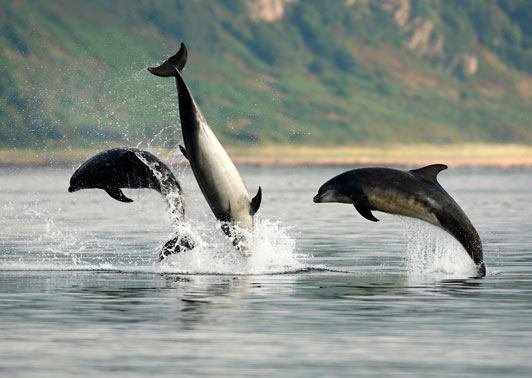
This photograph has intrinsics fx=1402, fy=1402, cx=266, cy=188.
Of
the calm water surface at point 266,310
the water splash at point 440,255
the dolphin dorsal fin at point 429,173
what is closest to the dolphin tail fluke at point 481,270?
the water splash at point 440,255

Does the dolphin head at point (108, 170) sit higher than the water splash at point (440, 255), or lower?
higher

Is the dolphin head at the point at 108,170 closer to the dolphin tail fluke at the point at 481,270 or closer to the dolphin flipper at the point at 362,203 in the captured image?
the dolphin flipper at the point at 362,203

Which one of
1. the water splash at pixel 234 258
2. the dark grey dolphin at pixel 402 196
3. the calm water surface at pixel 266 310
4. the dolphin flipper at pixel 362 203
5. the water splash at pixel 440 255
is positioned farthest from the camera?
the water splash at pixel 234 258

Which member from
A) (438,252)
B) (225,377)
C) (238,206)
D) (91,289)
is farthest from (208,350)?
(438,252)

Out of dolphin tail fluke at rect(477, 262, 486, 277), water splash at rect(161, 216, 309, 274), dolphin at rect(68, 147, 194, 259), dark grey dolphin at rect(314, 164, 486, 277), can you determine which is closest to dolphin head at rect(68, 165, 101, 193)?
dolphin at rect(68, 147, 194, 259)

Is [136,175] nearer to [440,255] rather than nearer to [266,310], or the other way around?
[440,255]

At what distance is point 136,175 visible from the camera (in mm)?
32531

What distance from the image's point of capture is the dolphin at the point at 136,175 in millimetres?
32125

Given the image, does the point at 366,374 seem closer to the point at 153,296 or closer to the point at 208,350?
the point at 208,350

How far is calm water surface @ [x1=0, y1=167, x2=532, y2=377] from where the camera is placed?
1966 cm

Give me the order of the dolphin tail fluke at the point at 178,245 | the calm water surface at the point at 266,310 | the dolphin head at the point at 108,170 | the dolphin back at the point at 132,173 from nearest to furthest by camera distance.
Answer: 1. the calm water surface at the point at 266,310
2. the dolphin tail fluke at the point at 178,245
3. the dolphin back at the point at 132,173
4. the dolphin head at the point at 108,170

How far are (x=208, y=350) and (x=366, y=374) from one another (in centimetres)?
277

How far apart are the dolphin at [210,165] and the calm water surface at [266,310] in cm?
78

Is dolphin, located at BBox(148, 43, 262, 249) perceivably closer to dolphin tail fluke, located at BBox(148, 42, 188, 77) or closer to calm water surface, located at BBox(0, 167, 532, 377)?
dolphin tail fluke, located at BBox(148, 42, 188, 77)
